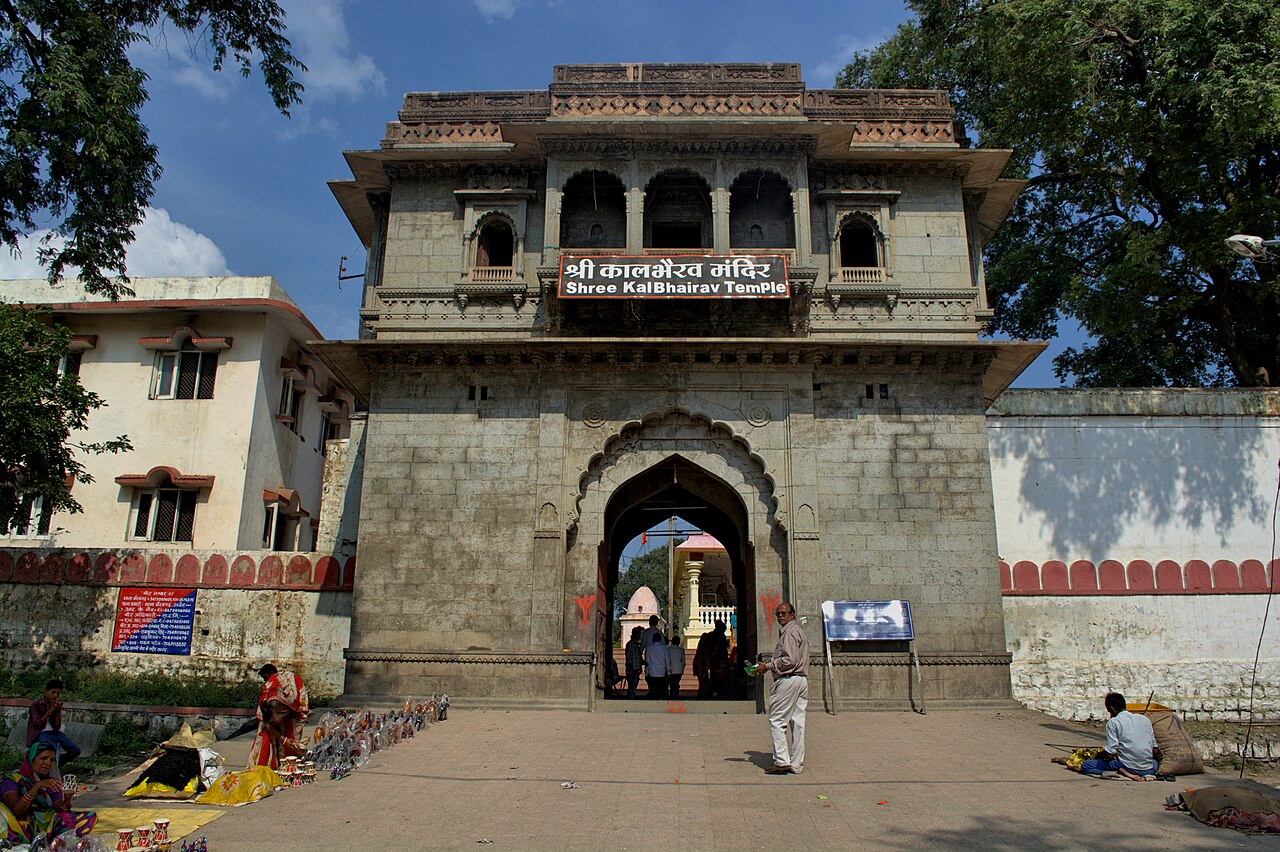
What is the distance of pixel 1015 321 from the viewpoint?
30.6 metres

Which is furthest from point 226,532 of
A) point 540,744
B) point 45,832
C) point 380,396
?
point 45,832

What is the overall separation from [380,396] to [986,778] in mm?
13031

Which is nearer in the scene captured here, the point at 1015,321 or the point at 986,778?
the point at 986,778

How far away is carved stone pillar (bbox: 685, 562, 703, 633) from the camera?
3634 cm

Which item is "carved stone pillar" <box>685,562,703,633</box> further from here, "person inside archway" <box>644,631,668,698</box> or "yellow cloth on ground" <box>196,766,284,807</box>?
"yellow cloth on ground" <box>196,766,284,807</box>

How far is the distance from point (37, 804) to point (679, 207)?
16.2 metres

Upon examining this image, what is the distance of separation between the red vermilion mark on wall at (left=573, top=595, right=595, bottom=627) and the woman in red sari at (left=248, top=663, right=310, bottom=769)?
7049 mm

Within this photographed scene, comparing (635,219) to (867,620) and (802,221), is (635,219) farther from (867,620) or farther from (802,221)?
(867,620)

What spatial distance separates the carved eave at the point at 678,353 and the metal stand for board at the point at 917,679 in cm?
548

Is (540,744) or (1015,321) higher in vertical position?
(1015,321)

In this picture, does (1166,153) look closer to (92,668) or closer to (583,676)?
(583,676)

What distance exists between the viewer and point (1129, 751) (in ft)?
35.0

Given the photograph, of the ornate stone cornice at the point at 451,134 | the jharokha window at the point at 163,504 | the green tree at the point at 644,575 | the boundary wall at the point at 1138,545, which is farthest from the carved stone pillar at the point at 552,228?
the green tree at the point at 644,575

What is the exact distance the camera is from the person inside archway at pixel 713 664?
70.6 feet
